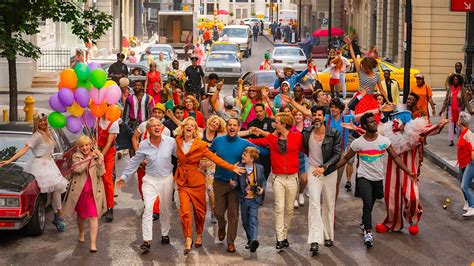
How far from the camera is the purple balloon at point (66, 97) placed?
1373 cm

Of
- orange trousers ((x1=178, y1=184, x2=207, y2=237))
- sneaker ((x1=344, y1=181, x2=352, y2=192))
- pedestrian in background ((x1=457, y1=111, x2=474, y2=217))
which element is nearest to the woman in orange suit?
orange trousers ((x1=178, y1=184, x2=207, y2=237))

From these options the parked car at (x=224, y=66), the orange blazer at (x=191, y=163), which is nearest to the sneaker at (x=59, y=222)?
the orange blazer at (x=191, y=163)

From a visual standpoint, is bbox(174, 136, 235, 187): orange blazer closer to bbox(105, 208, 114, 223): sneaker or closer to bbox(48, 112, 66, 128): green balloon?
bbox(48, 112, 66, 128): green balloon

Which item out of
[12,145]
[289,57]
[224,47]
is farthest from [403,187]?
[224,47]

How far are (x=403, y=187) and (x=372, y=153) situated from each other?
1.03 metres

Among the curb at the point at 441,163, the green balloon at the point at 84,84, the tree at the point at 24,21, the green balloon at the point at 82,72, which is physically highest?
the tree at the point at 24,21

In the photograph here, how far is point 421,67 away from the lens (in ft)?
133

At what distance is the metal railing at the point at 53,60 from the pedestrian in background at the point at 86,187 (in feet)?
98.1

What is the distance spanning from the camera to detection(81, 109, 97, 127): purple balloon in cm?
1438

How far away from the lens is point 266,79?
3102 cm

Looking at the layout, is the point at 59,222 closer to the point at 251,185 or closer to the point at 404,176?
the point at 251,185

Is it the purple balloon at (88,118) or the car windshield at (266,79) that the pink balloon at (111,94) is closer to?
the purple balloon at (88,118)

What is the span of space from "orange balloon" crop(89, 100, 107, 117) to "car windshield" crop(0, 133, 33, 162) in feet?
3.52

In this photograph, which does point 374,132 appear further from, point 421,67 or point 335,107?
point 421,67
